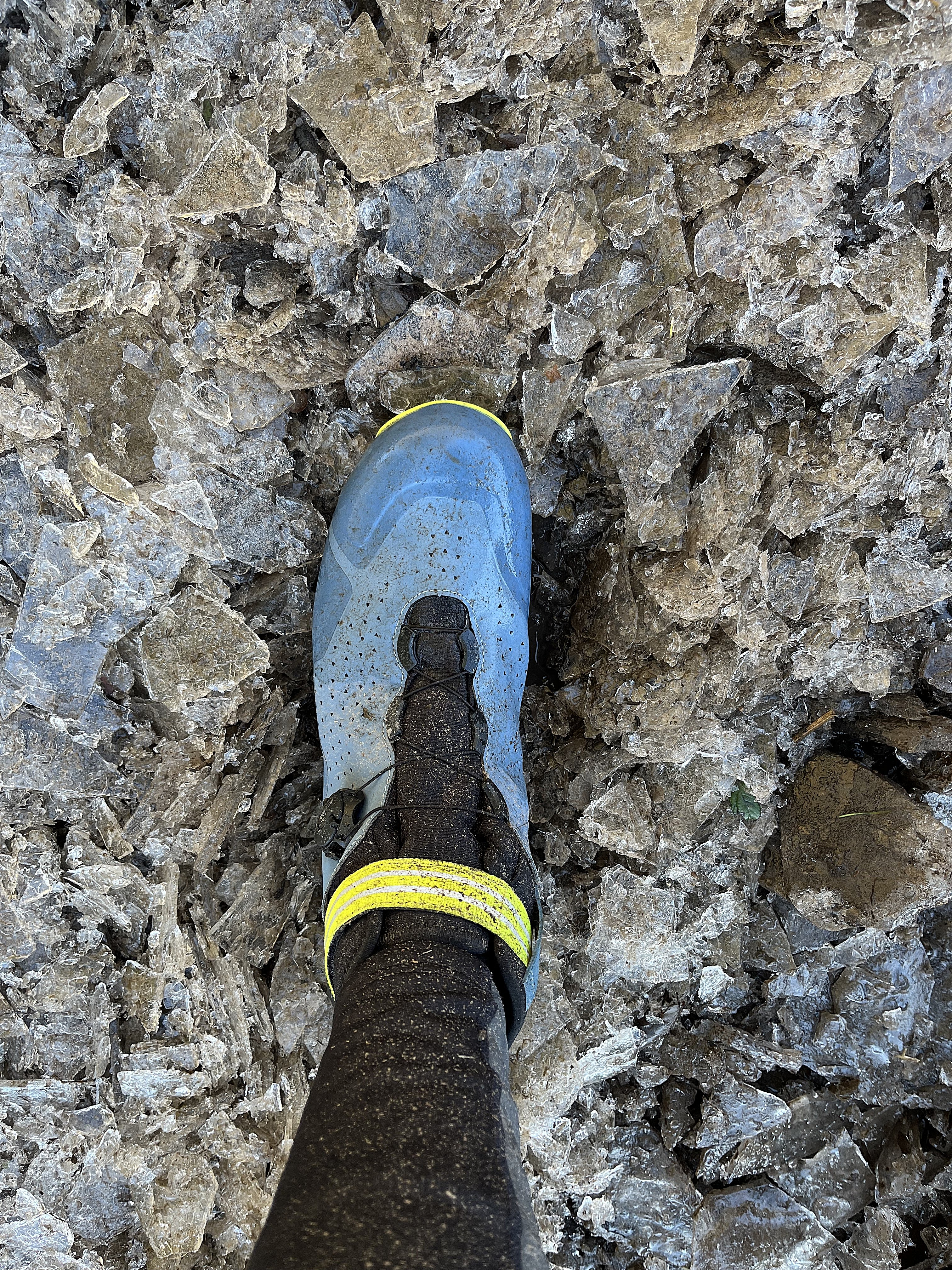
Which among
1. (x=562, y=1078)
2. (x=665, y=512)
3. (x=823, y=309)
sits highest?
(x=823, y=309)

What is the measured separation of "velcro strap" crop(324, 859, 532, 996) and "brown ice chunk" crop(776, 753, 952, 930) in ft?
2.32

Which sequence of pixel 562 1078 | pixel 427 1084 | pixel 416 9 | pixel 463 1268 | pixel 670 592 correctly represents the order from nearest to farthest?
pixel 463 1268 → pixel 427 1084 → pixel 416 9 → pixel 670 592 → pixel 562 1078

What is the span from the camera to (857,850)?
5.36 ft

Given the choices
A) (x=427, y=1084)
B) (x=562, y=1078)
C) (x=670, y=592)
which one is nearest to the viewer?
(x=427, y=1084)

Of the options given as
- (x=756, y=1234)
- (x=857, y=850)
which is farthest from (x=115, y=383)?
(x=756, y=1234)

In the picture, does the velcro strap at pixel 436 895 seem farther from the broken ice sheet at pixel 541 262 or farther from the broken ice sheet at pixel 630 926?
the broken ice sheet at pixel 541 262

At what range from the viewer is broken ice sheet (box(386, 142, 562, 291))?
1.32 metres

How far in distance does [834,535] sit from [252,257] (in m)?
1.10

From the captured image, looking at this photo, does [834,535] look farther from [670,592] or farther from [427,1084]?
[427,1084]

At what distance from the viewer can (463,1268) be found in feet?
2.55

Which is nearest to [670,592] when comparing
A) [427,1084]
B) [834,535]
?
[834,535]

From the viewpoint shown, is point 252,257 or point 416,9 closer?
point 416,9

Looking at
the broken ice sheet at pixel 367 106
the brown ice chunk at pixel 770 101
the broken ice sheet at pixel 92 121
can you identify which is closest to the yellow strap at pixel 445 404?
the broken ice sheet at pixel 367 106

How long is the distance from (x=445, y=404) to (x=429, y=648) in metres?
0.43
